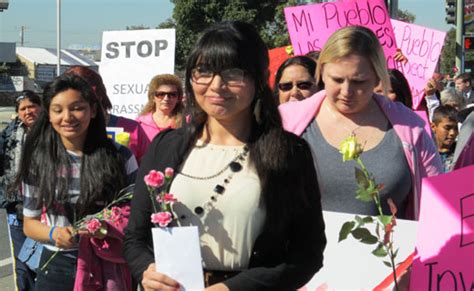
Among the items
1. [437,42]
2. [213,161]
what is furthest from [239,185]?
[437,42]

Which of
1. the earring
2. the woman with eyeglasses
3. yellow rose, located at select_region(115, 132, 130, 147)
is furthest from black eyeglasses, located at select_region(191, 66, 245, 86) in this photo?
yellow rose, located at select_region(115, 132, 130, 147)

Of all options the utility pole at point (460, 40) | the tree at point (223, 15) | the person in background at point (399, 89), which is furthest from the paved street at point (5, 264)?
the tree at point (223, 15)

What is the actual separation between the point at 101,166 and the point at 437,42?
3.76 meters

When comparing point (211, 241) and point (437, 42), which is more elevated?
point (437, 42)

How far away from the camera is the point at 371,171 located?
279 centimetres

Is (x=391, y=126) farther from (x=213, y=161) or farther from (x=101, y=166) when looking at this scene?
(x=101, y=166)

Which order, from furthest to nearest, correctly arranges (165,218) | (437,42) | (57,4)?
(57,4) < (437,42) < (165,218)

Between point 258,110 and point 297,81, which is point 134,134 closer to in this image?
point 297,81

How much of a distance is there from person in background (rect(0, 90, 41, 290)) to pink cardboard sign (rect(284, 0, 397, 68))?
2.22 meters

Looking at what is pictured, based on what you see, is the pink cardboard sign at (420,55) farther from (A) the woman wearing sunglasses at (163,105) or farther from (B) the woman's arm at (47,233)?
(B) the woman's arm at (47,233)

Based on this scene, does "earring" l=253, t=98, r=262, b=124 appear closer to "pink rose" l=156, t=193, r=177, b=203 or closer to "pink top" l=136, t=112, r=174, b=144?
"pink rose" l=156, t=193, r=177, b=203

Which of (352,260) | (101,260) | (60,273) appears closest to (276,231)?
(352,260)

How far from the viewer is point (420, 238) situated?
2.34 m

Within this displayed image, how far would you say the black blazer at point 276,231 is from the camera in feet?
6.91
